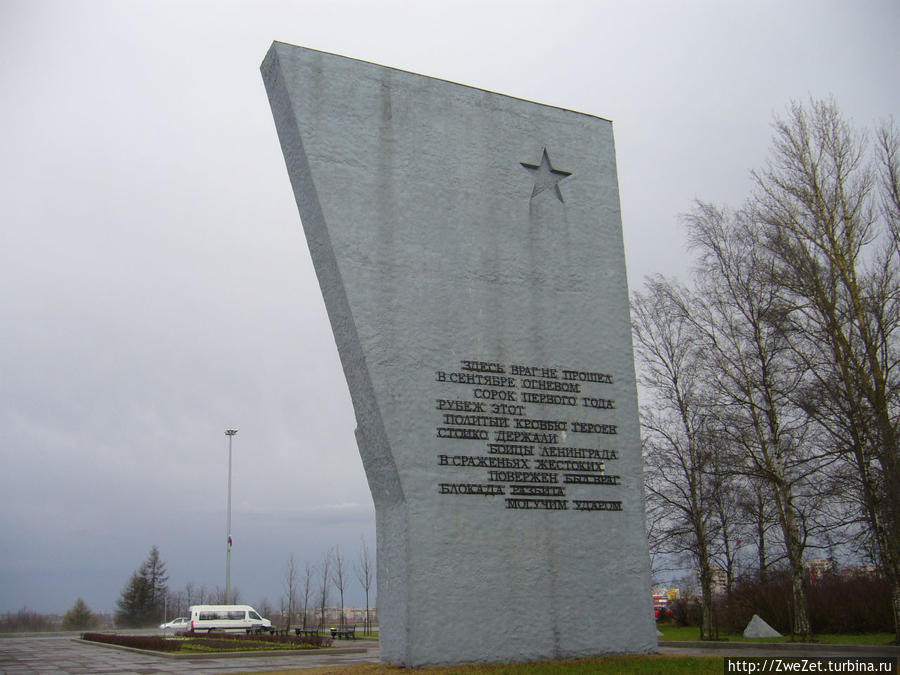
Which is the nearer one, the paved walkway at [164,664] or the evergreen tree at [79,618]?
the paved walkway at [164,664]

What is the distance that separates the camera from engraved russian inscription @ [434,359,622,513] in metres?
9.89

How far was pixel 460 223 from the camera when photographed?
10.8 meters

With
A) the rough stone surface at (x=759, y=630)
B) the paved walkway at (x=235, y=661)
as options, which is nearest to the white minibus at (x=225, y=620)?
the paved walkway at (x=235, y=661)

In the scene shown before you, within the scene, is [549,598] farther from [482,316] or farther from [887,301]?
[887,301]

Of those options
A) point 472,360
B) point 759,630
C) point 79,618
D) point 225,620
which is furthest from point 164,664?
point 79,618

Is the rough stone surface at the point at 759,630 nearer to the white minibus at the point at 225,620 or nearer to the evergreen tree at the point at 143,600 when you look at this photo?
the white minibus at the point at 225,620

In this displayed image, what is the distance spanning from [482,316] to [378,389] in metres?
1.96

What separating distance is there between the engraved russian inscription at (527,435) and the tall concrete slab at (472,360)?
0.08 feet

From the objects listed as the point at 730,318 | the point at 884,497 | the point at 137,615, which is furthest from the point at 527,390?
the point at 137,615

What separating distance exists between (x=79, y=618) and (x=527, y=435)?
5374 centimetres

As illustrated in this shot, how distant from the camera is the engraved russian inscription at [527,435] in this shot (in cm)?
989

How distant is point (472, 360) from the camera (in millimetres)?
10328

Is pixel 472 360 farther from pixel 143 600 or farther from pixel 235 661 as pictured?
pixel 143 600

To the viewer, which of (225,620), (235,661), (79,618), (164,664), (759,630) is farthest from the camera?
(79,618)
